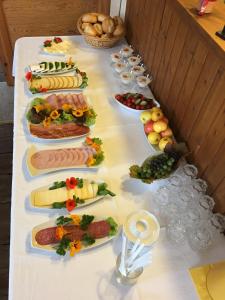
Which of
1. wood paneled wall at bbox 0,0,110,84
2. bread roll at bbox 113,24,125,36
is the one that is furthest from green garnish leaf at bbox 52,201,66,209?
wood paneled wall at bbox 0,0,110,84

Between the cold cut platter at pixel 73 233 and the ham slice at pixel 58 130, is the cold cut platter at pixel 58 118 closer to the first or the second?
the ham slice at pixel 58 130

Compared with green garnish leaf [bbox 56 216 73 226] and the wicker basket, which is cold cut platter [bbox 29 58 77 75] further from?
green garnish leaf [bbox 56 216 73 226]

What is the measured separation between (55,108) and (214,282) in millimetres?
935

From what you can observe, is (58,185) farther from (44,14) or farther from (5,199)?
(44,14)

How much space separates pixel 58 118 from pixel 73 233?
54cm

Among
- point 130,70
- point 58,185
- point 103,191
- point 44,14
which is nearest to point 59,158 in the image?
point 58,185

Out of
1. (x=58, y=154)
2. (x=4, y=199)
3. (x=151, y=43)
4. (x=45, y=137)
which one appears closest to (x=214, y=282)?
(x=58, y=154)

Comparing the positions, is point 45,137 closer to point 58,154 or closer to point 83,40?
point 58,154

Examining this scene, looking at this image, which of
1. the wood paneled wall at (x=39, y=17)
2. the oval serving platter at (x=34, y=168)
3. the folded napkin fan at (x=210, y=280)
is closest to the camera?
the folded napkin fan at (x=210, y=280)

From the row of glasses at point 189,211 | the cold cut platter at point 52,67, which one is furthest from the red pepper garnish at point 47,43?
the row of glasses at point 189,211

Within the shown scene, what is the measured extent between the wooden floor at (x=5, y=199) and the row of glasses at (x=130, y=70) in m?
0.95

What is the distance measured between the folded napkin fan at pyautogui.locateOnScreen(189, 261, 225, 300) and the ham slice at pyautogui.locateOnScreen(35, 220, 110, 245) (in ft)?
1.01

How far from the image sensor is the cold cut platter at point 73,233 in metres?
0.84

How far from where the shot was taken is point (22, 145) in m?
1.12
